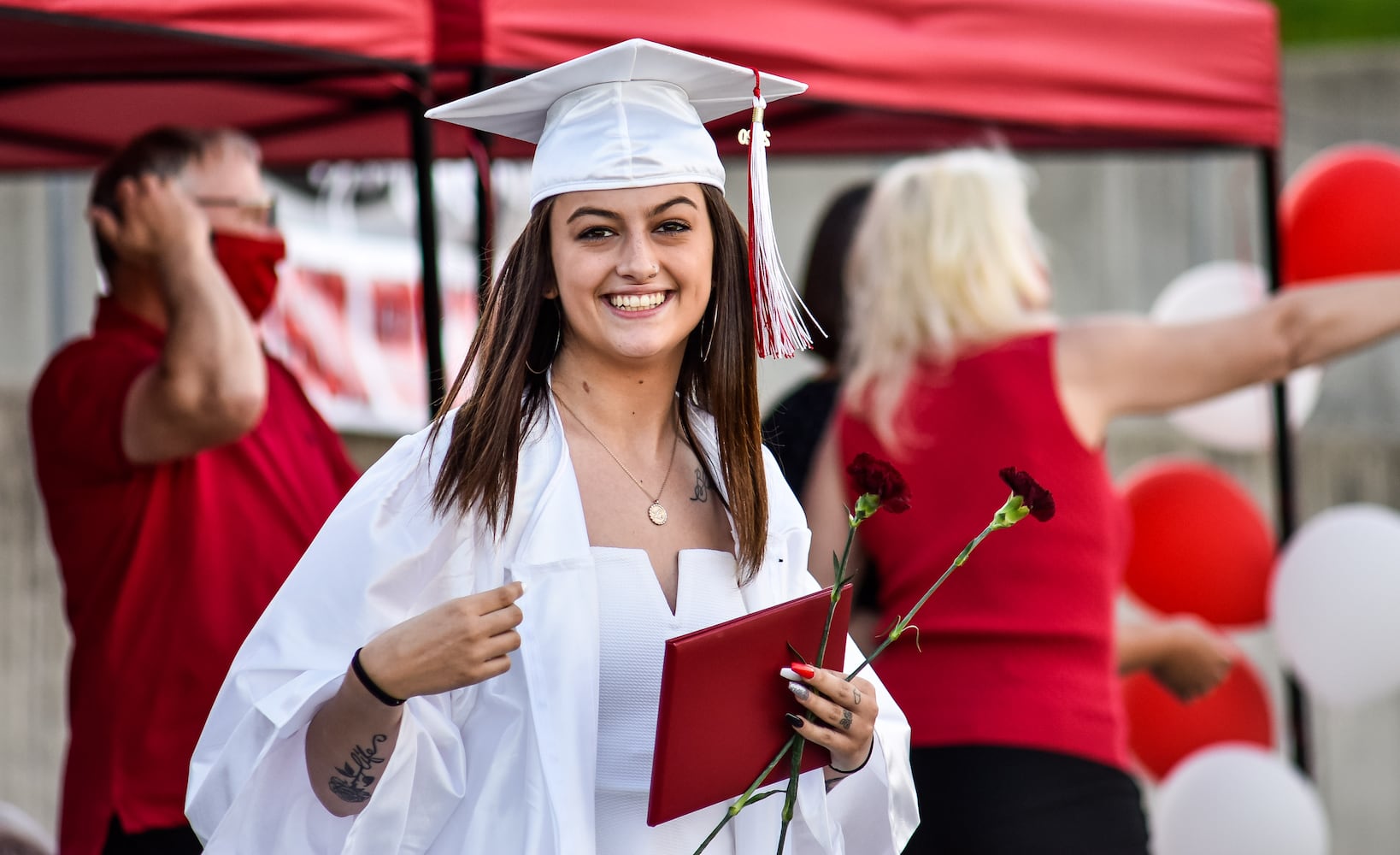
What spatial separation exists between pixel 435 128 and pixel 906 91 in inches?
53.3

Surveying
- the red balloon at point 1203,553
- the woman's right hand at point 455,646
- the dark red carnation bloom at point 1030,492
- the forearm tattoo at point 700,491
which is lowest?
the red balloon at point 1203,553

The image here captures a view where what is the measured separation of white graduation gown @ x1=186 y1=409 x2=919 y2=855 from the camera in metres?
→ 1.68

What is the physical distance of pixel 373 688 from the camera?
5.29 feet

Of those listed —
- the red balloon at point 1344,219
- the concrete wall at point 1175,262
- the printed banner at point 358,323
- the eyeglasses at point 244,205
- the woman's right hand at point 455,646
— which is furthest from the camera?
the printed banner at point 358,323

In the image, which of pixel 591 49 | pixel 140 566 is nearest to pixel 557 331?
pixel 591 49

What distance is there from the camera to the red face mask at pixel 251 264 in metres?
2.96

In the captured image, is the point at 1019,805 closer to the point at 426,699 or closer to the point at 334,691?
the point at 426,699

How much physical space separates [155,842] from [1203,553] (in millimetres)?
2525

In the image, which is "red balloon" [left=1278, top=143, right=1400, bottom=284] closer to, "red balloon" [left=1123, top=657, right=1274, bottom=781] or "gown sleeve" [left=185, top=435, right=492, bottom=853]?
"red balloon" [left=1123, top=657, right=1274, bottom=781]

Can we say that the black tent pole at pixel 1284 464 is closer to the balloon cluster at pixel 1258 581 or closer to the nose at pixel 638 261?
the balloon cluster at pixel 1258 581

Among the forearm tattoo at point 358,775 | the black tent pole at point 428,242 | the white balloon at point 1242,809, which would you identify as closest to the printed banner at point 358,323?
the black tent pole at point 428,242

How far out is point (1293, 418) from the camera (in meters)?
3.82

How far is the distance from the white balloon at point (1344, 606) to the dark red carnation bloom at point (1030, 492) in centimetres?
221

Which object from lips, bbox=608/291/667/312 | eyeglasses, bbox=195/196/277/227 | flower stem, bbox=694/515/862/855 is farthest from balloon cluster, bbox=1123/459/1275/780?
lips, bbox=608/291/667/312
